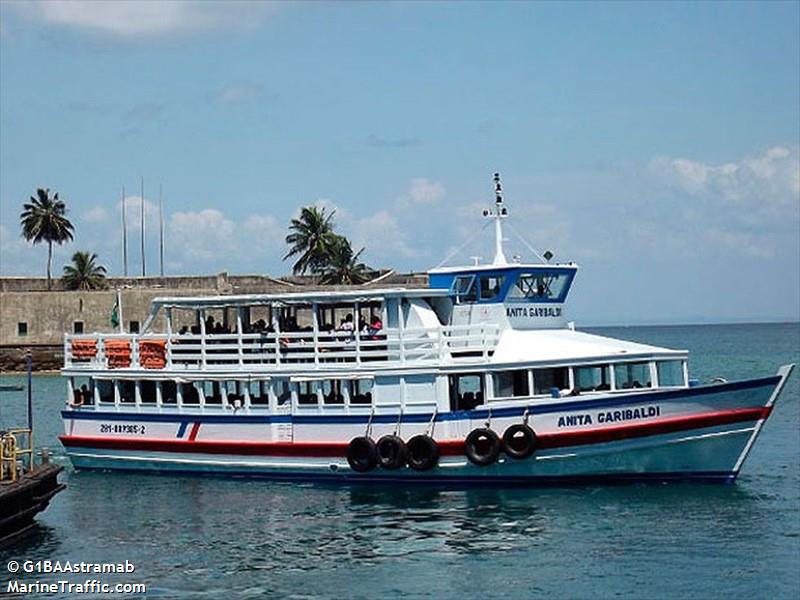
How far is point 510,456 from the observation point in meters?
26.0

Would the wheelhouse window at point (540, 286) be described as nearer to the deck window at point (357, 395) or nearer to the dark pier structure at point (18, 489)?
the deck window at point (357, 395)

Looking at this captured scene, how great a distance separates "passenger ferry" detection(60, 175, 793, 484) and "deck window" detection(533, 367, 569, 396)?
0.05 metres

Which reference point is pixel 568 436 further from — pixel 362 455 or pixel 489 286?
pixel 362 455

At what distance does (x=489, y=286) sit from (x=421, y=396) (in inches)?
122

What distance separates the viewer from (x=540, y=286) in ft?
95.1

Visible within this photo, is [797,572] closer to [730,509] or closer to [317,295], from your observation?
[730,509]

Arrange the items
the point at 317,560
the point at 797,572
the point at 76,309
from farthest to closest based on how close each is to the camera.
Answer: the point at 76,309, the point at 317,560, the point at 797,572

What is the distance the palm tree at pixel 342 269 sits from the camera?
75.5 metres

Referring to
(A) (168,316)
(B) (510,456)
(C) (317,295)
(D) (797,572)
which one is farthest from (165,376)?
(D) (797,572)

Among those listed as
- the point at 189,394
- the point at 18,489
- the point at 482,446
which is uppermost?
the point at 189,394

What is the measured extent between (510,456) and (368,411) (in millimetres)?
3428

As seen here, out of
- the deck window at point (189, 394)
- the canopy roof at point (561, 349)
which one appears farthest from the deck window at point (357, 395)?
the deck window at point (189, 394)

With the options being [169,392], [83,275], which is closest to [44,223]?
[83,275]

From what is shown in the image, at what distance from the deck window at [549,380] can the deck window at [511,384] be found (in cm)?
24
